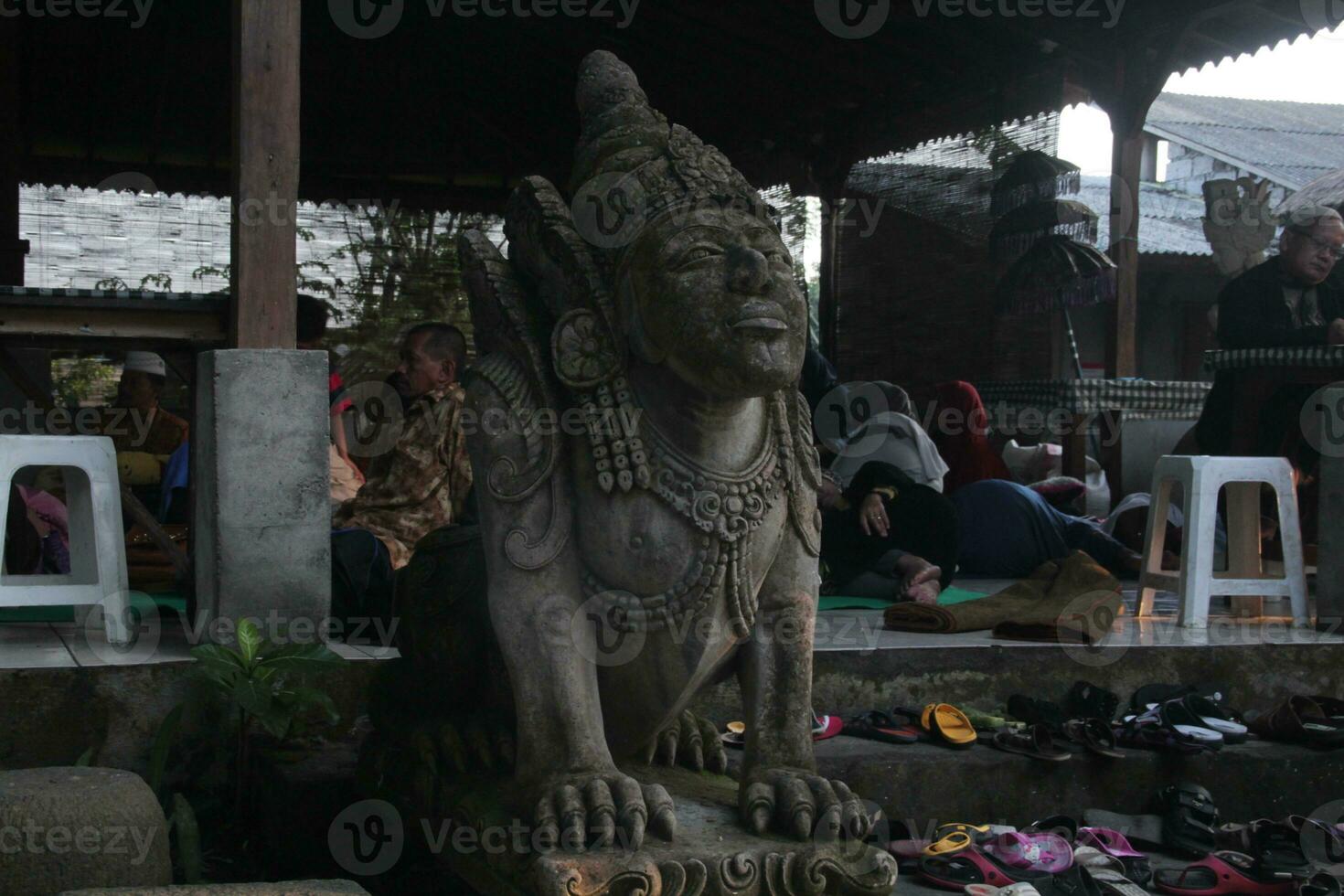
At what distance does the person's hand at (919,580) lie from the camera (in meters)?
5.32

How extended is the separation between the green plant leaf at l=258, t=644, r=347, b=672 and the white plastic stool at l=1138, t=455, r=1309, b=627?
9.73 ft

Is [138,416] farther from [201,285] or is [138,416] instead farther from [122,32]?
[201,285]

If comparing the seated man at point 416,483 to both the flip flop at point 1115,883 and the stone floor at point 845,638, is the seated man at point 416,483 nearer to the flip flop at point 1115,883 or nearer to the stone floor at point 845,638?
the stone floor at point 845,638

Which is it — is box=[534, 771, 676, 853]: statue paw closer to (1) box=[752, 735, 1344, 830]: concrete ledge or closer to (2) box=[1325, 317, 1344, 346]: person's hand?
(1) box=[752, 735, 1344, 830]: concrete ledge

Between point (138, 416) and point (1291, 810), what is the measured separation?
5998mm

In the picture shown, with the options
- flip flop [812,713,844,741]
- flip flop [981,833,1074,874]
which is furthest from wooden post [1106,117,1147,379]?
flip flop [981,833,1074,874]

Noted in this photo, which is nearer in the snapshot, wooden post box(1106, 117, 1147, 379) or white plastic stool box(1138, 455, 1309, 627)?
white plastic stool box(1138, 455, 1309, 627)

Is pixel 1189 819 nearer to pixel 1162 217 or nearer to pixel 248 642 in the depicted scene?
pixel 248 642

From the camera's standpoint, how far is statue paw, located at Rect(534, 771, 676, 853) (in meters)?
2.29

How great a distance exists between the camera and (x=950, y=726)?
150 inches

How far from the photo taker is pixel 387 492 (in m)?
4.82

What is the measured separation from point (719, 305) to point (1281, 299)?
4.66 m

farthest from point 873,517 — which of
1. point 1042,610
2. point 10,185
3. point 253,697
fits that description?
→ point 10,185

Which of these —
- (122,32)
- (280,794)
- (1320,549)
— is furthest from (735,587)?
(122,32)
